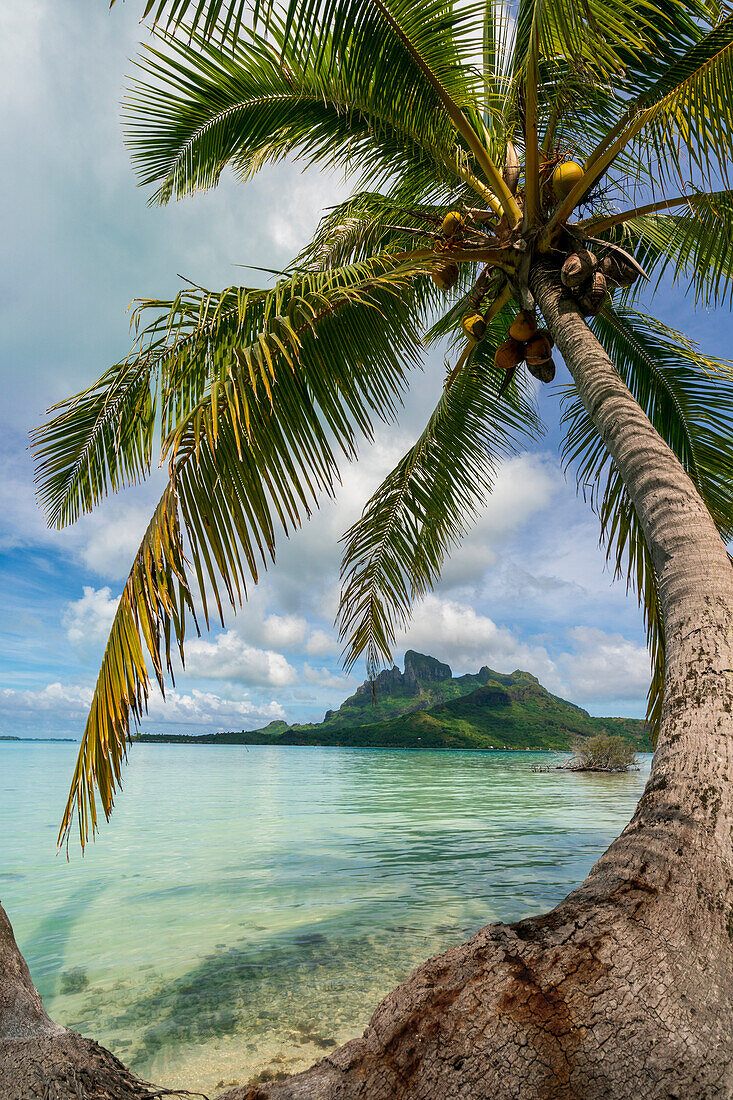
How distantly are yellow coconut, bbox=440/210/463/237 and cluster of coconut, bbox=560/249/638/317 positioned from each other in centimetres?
71

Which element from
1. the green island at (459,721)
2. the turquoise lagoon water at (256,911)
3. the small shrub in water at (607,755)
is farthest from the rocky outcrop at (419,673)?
the turquoise lagoon water at (256,911)

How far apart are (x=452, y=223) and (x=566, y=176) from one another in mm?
761

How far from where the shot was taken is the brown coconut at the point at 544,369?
419 centimetres

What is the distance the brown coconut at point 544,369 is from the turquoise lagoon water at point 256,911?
415 cm

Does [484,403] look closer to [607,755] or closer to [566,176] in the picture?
[566,176]

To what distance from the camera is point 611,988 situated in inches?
48.6

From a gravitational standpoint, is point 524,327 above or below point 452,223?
below

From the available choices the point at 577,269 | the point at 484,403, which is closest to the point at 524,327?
the point at 577,269

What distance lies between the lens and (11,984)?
1.69 metres

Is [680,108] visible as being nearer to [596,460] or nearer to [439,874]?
[596,460]

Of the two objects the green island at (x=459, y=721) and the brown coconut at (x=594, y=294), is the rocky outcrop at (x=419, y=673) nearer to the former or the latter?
the green island at (x=459, y=721)

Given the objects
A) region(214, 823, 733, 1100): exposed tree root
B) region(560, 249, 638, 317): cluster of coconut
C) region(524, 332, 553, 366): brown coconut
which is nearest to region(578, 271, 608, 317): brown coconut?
region(560, 249, 638, 317): cluster of coconut

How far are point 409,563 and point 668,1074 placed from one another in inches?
220

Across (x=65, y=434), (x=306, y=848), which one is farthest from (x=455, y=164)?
(x=306, y=848)
